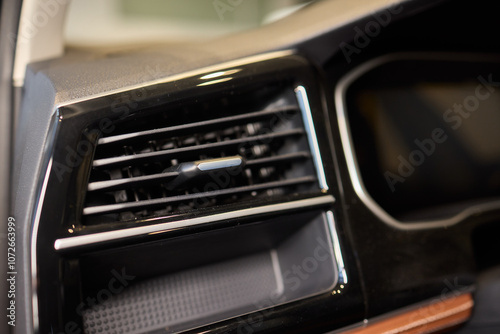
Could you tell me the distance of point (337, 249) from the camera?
2.46ft

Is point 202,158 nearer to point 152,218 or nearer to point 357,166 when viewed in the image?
point 152,218

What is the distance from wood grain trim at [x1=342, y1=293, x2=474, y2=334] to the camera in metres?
0.77

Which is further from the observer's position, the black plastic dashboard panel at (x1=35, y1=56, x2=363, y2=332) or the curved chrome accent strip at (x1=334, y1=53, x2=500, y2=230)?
the curved chrome accent strip at (x1=334, y1=53, x2=500, y2=230)

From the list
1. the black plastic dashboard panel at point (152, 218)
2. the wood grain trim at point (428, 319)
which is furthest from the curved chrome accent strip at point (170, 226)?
the wood grain trim at point (428, 319)

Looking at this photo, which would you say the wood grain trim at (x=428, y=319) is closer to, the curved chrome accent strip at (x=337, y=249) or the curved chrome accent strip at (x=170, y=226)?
the curved chrome accent strip at (x=337, y=249)

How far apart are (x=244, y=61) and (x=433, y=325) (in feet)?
2.02

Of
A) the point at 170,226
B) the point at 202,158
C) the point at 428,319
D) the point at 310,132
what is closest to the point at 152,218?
the point at 170,226

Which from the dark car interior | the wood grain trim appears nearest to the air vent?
the dark car interior

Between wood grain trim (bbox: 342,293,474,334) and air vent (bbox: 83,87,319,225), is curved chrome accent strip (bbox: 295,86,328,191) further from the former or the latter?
Answer: wood grain trim (bbox: 342,293,474,334)

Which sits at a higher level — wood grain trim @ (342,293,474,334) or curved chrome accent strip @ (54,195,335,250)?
curved chrome accent strip @ (54,195,335,250)

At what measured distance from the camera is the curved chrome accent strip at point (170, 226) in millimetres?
579

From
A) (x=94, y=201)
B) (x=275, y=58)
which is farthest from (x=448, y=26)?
(x=94, y=201)

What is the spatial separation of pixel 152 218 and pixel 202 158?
5.4 inches

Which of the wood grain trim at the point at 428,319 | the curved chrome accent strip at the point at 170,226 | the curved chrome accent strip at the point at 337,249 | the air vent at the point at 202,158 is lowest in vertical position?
the wood grain trim at the point at 428,319
